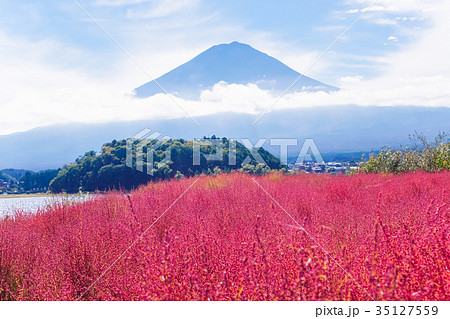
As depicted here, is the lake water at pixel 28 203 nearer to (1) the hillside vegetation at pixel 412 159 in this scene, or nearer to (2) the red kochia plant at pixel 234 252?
(2) the red kochia plant at pixel 234 252

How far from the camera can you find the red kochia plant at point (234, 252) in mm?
2205

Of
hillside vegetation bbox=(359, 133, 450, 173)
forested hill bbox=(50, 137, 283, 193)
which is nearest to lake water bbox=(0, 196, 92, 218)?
forested hill bbox=(50, 137, 283, 193)

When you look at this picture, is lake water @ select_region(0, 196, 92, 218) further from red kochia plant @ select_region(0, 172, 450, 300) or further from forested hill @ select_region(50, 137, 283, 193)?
forested hill @ select_region(50, 137, 283, 193)

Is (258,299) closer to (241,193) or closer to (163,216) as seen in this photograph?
(163,216)

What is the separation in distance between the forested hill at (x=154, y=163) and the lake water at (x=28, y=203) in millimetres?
4816

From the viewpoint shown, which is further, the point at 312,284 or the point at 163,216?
the point at 163,216

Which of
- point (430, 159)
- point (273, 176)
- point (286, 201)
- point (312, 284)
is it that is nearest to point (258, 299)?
point (312, 284)

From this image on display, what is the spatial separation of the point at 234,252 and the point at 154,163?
22387mm

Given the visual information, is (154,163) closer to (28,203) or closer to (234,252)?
(28,203)

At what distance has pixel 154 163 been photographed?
24812 millimetres

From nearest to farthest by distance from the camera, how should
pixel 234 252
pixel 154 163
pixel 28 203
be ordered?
pixel 234 252
pixel 28 203
pixel 154 163

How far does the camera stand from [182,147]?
2489 centimetres

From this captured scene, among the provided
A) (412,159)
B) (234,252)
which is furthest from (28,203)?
(412,159)

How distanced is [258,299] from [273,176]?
937cm
